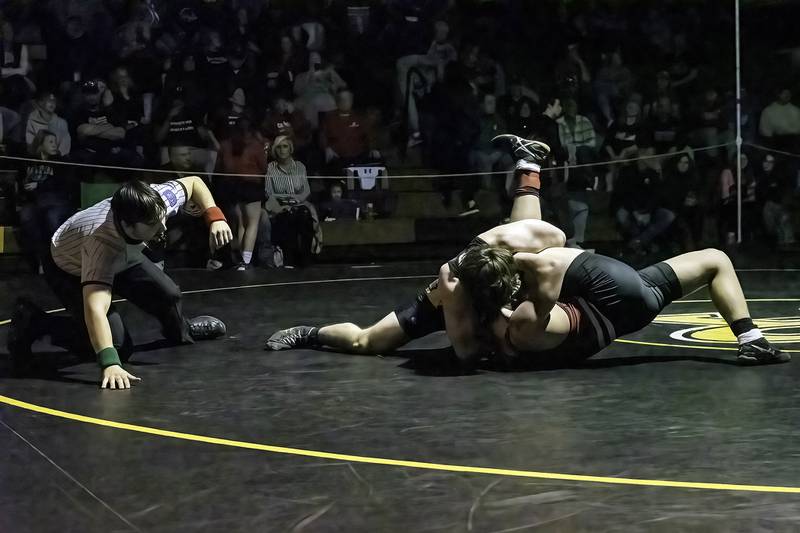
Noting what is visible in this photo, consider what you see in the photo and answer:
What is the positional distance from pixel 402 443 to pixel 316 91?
26.9 feet

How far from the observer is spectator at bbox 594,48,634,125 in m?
12.5

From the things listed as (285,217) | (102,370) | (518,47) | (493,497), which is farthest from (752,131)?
(493,497)

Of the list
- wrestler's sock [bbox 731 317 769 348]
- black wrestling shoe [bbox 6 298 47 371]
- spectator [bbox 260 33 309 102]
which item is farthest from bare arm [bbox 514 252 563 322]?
spectator [bbox 260 33 309 102]

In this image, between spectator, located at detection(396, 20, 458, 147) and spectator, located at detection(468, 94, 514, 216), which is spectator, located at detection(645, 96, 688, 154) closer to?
spectator, located at detection(468, 94, 514, 216)

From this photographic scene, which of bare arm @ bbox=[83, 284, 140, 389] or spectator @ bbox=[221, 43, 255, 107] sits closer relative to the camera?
bare arm @ bbox=[83, 284, 140, 389]

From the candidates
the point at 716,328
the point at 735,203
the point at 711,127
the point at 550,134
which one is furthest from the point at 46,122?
the point at 716,328

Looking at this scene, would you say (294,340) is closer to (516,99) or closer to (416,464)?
(416,464)

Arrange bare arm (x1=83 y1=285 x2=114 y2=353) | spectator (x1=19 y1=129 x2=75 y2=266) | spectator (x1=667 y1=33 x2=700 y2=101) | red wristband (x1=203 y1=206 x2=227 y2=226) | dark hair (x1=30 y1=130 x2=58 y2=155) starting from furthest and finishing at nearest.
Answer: spectator (x1=667 y1=33 x2=700 y2=101) → dark hair (x1=30 y1=130 x2=58 y2=155) → spectator (x1=19 y1=129 x2=75 y2=266) → red wristband (x1=203 y1=206 x2=227 y2=226) → bare arm (x1=83 y1=285 x2=114 y2=353)

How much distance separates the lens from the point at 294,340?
6.07 metres

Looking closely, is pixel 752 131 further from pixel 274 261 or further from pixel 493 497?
pixel 493 497

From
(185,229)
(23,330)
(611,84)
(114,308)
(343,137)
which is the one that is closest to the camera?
(23,330)

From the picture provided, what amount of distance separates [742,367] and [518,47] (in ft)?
27.7

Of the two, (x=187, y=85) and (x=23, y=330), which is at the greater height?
(x=187, y=85)

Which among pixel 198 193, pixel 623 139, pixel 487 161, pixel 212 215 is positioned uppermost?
pixel 623 139
